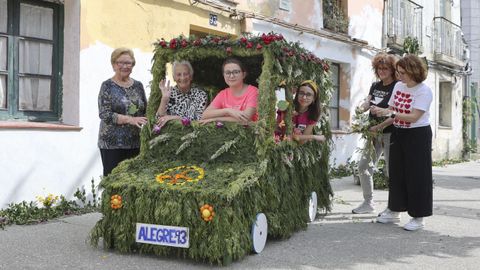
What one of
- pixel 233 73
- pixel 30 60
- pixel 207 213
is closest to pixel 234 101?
pixel 233 73

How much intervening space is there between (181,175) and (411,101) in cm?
262

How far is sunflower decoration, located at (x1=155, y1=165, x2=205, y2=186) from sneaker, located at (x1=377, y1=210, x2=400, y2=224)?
8.40 ft

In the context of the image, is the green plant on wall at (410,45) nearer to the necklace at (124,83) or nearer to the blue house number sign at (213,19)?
the blue house number sign at (213,19)

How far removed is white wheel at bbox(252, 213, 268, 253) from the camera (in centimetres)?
433

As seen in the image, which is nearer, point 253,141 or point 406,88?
point 253,141

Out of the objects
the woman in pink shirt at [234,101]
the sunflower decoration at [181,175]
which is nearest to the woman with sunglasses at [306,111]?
the woman in pink shirt at [234,101]

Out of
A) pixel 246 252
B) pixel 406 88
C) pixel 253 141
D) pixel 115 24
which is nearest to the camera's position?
pixel 246 252

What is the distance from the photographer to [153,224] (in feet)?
13.6

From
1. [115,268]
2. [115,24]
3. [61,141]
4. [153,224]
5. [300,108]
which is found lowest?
[115,268]

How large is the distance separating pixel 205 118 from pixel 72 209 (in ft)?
8.57

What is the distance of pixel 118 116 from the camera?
5.04 meters

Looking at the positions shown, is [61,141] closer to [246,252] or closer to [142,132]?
[142,132]

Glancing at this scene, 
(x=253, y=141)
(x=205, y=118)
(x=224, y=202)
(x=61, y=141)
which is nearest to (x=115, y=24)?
(x=61, y=141)

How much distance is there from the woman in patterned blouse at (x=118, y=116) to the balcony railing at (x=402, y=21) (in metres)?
10.4
